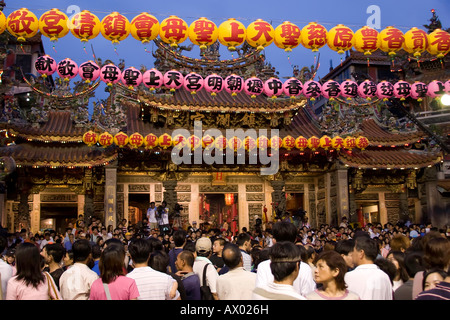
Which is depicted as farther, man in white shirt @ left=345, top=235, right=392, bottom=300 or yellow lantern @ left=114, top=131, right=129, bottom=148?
yellow lantern @ left=114, top=131, right=129, bottom=148

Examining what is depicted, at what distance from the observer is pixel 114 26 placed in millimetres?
10523

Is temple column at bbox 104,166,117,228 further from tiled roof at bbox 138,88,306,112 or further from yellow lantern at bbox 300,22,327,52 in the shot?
yellow lantern at bbox 300,22,327,52

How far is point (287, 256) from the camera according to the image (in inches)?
132

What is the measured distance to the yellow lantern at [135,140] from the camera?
625 inches

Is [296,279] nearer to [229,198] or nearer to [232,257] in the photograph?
[232,257]

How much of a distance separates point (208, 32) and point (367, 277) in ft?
26.3

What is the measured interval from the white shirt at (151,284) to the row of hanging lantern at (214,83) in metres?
8.68

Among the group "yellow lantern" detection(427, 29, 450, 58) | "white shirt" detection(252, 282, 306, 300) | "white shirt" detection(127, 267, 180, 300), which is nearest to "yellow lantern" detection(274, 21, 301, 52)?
"yellow lantern" detection(427, 29, 450, 58)

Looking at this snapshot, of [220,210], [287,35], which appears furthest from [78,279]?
[220,210]

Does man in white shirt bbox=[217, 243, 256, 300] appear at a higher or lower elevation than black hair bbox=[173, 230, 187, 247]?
lower

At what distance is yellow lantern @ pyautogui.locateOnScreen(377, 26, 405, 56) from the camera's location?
37.1ft

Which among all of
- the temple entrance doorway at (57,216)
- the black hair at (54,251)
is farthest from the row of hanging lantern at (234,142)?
the black hair at (54,251)

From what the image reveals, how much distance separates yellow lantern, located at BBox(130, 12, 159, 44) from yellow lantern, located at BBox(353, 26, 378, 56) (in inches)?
192

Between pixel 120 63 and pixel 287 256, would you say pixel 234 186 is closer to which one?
pixel 120 63
